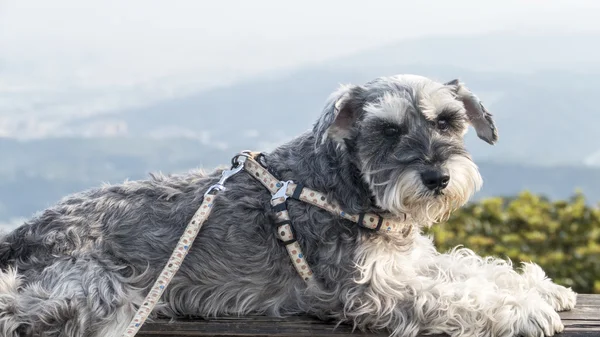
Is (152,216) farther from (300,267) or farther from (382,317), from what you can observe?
(382,317)

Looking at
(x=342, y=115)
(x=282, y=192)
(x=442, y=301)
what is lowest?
(x=442, y=301)

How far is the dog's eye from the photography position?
16.4 feet

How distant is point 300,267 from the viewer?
5160 mm

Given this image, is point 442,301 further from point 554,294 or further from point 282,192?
point 282,192

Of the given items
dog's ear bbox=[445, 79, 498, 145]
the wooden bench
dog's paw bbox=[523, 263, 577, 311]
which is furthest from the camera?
dog's paw bbox=[523, 263, 577, 311]

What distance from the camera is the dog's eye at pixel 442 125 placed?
16.4 ft

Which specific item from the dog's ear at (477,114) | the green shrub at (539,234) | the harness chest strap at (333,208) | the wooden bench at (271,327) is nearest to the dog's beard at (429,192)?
the harness chest strap at (333,208)

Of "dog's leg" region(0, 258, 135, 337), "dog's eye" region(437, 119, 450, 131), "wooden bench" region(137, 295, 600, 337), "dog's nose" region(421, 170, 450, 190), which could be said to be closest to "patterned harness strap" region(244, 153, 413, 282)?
"wooden bench" region(137, 295, 600, 337)

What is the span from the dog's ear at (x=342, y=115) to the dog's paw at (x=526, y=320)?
153 centimetres

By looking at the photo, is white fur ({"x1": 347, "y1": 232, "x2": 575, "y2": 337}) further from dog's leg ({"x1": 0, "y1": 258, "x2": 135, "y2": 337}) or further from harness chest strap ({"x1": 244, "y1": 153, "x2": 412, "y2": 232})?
dog's leg ({"x1": 0, "y1": 258, "x2": 135, "y2": 337})

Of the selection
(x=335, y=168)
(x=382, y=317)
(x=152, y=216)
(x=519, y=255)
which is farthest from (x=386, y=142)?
(x=519, y=255)

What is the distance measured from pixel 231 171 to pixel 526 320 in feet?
7.21

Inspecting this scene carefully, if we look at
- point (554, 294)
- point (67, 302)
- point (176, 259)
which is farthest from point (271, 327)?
point (554, 294)

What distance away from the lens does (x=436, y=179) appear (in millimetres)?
4664
